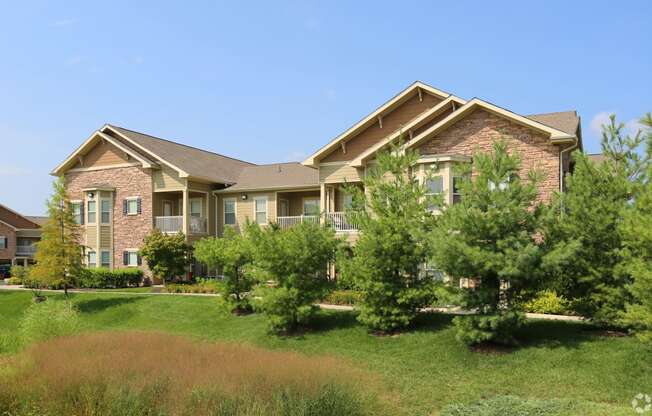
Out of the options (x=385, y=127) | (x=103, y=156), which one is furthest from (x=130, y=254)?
(x=385, y=127)

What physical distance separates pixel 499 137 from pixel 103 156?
79.5 ft

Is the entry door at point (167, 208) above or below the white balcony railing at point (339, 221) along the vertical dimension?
above

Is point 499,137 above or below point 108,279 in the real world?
above

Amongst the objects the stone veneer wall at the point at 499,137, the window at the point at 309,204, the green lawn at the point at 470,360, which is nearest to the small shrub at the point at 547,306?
the green lawn at the point at 470,360

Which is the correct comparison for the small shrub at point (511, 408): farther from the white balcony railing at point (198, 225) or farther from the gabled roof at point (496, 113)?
the white balcony railing at point (198, 225)

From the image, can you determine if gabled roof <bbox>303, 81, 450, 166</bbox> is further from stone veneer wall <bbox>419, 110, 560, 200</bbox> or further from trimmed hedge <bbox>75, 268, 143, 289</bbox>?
trimmed hedge <bbox>75, 268, 143, 289</bbox>

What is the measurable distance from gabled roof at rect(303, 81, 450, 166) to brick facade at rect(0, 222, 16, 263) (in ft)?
137

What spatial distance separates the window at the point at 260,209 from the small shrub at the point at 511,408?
22.6 metres

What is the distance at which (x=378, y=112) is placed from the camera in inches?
1019

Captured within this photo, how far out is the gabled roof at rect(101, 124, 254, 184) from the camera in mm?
30984

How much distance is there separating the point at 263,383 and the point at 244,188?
2390 centimetres

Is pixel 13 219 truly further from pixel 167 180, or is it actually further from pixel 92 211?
pixel 167 180

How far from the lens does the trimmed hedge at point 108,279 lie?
1161 inches

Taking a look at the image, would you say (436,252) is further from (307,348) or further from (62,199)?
(62,199)
